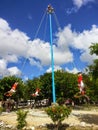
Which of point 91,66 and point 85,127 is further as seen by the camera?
point 91,66

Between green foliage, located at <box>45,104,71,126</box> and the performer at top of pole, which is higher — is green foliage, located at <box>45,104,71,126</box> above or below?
below

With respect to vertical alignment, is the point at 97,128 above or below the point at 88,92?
below

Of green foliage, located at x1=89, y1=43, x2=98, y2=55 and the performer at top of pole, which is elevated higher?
the performer at top of pole

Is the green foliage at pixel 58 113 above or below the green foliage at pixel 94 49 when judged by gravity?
below

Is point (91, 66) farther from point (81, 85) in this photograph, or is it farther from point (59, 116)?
point (59, 116)

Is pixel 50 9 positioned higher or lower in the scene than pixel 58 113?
higher

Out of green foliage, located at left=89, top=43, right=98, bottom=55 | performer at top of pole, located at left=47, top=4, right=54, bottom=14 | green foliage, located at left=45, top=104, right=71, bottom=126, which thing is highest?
performer at top of pole, located at left=47, top=4, right=54, bottom=14

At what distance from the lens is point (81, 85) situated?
3195 centimetres

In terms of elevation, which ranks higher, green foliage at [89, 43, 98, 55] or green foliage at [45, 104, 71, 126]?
green foliage at [89, 43, 98, 55]

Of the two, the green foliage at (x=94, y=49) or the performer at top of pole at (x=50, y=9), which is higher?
the performer at top of pole at (x=50, y=9)

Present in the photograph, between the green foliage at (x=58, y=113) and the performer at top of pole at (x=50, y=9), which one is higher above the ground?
the performer at top of pole at (x=50, y=9)

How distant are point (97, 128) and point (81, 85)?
418 centimetres

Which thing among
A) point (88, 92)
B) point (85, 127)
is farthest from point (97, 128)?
point (88, 92)

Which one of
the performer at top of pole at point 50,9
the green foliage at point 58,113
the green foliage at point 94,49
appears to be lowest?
the green foliage at point 58,113
